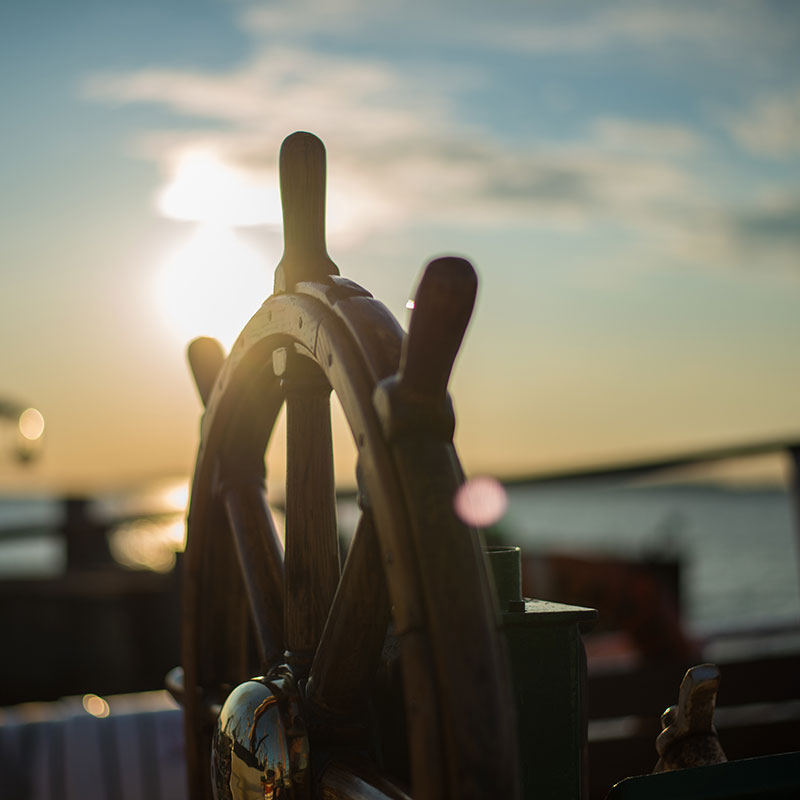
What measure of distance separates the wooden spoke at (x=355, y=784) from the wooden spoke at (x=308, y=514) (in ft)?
0.45

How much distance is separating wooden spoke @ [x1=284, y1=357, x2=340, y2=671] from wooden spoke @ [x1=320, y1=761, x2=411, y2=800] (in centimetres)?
14

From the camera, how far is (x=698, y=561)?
59500mm

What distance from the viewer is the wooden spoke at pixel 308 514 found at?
3.71 feet

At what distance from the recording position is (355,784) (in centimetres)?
96

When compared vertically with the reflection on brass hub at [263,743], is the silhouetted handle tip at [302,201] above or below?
above

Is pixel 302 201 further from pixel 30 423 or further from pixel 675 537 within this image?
pixel 675 537

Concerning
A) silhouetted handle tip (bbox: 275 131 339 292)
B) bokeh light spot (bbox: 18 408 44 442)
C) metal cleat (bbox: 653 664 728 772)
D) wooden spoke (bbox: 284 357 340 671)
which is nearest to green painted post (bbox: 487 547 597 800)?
metal cleat (bbox: 653 664 728 772)

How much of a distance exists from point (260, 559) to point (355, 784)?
1.23ft

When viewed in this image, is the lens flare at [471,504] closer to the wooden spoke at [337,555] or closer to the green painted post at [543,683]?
the wooden spoke at [337,555]

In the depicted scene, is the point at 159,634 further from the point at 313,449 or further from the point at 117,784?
the point at 313,449

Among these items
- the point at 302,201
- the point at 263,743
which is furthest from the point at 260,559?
the point at 302,201

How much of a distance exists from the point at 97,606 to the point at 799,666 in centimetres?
407

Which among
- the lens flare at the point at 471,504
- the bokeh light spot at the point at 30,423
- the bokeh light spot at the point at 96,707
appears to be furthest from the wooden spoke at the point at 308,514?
the bokeh light spot at the point at 30,423

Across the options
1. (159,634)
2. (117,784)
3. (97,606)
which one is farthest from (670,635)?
(117,784)
